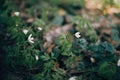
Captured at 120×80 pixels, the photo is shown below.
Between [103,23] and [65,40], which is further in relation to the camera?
[103,23]

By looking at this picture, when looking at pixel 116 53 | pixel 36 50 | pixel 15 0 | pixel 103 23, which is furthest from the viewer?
pixel 15 0

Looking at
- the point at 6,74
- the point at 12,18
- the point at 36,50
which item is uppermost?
the point at 12,18

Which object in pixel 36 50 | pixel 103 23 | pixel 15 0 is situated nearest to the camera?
pixel 36 50

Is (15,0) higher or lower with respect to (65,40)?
Answer: higher

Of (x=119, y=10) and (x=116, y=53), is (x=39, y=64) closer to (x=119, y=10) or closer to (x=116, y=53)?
(x=116, y=53)

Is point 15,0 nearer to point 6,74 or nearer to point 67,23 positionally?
point 67,23

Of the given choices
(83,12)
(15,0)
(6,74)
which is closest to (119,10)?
(83,12)

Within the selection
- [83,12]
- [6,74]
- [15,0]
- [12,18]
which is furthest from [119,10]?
[6,74]

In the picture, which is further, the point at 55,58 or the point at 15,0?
the point at 15,0

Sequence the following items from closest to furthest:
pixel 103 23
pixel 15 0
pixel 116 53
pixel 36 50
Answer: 1. pixel 36 50
2. pixel 116 53
3. pixel 103 23
4. pixel 15 0

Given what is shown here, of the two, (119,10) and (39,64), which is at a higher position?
(119,10)
